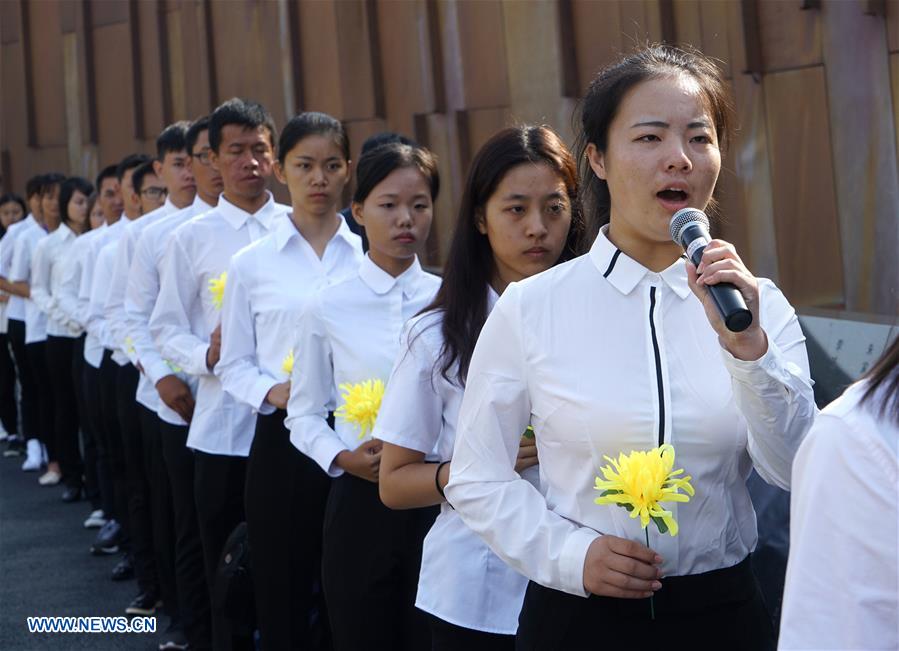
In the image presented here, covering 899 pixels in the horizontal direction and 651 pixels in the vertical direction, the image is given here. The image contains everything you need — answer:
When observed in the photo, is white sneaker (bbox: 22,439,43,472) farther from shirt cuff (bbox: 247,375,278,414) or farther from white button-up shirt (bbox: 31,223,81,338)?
shirt cuff (bbox: 247,375,278,414)

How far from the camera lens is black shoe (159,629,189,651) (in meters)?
6.41

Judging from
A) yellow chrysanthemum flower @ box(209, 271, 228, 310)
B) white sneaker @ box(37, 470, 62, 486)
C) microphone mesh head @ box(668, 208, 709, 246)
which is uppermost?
yellow chrysanthemum flower @ box(209, 271, 228, 310)

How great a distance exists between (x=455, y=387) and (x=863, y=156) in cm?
371

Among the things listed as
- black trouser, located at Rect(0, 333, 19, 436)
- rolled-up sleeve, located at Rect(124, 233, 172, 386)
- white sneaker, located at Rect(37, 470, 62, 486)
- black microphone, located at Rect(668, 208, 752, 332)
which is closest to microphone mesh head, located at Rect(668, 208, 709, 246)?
black microphone, located at Rect(668, 208, 752, 332)

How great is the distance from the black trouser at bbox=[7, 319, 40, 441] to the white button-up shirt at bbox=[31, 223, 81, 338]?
2.81 feet

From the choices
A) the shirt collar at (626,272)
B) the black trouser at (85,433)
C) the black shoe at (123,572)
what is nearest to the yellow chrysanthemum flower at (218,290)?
the black shoe at (123,572)

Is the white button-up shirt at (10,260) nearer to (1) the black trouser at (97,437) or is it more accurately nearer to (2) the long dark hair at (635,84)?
(1) the black trouser at (97,437)

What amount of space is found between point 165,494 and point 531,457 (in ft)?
14.0

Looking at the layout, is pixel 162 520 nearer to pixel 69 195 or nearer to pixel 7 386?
pixel 69 195

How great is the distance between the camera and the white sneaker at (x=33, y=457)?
12.2 metres

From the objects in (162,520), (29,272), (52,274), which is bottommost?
(162,520)

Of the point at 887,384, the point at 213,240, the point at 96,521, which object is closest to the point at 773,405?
the point at 887,384

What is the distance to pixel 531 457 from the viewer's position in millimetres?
3076

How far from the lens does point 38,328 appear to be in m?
11.9
